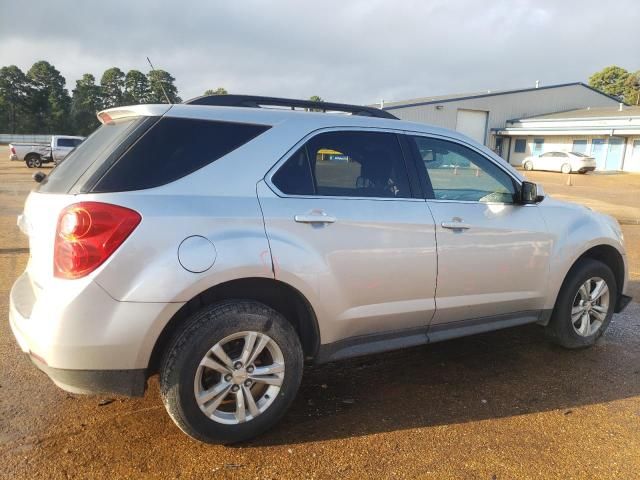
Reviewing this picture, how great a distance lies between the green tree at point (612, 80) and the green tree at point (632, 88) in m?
0.43

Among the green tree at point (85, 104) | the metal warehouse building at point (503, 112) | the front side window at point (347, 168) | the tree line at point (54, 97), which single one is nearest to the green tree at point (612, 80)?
the metal warehouse building at point (503, 112)

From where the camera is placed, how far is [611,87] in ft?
232

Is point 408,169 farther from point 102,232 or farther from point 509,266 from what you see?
point 102,232

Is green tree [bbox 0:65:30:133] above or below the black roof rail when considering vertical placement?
above

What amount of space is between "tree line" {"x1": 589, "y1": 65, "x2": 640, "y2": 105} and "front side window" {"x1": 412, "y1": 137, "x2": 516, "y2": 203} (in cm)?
7712

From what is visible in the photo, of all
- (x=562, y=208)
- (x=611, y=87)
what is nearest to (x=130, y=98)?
(x=611, y=87)

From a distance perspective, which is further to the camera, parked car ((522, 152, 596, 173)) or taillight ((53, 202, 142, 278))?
parked car ((522, 152, 596, 173))

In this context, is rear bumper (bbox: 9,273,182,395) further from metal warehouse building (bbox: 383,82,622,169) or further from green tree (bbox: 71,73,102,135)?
green tree (bbox: 71,73,102,135)

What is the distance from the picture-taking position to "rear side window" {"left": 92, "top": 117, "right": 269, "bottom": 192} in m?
2.48

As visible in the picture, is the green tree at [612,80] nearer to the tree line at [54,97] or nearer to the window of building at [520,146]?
the window of building at [520,146]

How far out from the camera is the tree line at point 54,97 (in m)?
73.8

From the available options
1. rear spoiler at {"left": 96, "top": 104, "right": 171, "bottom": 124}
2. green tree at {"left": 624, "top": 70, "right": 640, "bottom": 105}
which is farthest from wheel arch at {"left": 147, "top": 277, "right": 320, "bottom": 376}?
green tree at {"left": 624, "top": 70, "right": 640, "bottom": 105}

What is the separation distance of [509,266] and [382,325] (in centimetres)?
113

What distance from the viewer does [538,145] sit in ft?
139
